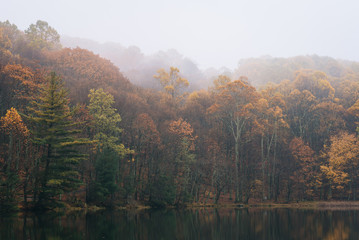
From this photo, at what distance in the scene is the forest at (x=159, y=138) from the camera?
116ft

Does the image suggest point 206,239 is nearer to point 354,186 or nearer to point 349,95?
point 354,186

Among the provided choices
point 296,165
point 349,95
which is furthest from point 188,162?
point 349,95

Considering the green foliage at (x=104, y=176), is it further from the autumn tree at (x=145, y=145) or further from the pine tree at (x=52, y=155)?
the autumn tree at (x=145, y=145)

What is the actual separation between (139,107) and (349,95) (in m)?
43.4

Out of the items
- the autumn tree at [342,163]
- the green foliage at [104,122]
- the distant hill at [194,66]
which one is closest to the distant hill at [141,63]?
the distant hill at [194,66]

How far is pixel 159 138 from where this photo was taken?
50094mm

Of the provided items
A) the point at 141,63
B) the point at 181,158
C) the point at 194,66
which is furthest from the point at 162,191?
the point at 194,66

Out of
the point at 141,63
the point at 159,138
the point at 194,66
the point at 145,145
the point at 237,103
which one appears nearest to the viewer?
the point at 159,138

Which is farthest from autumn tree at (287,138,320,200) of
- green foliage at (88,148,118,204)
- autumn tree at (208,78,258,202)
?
green foliage at (88,148,118,204)

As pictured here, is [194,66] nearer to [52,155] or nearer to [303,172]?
[303,172]

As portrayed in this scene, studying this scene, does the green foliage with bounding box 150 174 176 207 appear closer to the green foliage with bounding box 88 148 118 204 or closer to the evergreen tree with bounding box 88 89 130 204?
the evergreen tree with bounding box 88 89 130 204

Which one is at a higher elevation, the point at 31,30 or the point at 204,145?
the point at 31,30

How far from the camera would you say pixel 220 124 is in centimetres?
6462

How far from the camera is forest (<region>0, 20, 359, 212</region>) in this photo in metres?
35.4
